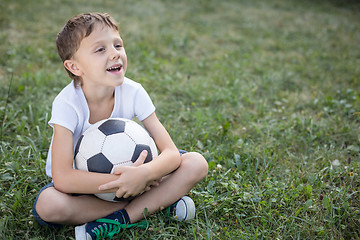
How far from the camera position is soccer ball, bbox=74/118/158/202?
1836 millimetres

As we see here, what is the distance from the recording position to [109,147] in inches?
72.7

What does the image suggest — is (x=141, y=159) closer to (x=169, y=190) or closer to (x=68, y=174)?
(x=169, y=190)

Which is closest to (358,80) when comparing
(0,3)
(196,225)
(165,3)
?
(196,225)

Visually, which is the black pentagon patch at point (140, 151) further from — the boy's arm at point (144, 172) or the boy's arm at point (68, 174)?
the boy's arm at point (68, 174)

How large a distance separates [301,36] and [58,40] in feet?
16.7

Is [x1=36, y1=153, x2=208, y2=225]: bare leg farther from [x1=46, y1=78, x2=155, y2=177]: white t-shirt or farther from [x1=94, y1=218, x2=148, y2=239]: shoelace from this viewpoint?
[x1=46, y1=78, x2=155, y2=177]: white t-shirt

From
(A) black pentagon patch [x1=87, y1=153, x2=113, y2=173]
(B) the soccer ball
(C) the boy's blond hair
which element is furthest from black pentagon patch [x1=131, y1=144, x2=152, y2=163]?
(C) the boy's blond hair

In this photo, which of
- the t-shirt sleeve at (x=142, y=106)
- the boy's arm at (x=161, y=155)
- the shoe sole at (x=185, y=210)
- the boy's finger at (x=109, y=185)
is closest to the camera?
the boy's finger at (x=109, y=185)

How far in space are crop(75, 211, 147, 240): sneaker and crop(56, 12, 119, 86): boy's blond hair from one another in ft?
3.35

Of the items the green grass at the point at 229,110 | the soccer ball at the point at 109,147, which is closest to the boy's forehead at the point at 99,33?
the soccer ball at the point at 109,147

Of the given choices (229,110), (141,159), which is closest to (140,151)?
(141,159)

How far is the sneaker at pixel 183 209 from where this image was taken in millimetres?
1971

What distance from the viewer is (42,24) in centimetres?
508

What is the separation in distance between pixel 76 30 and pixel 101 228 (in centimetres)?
118
